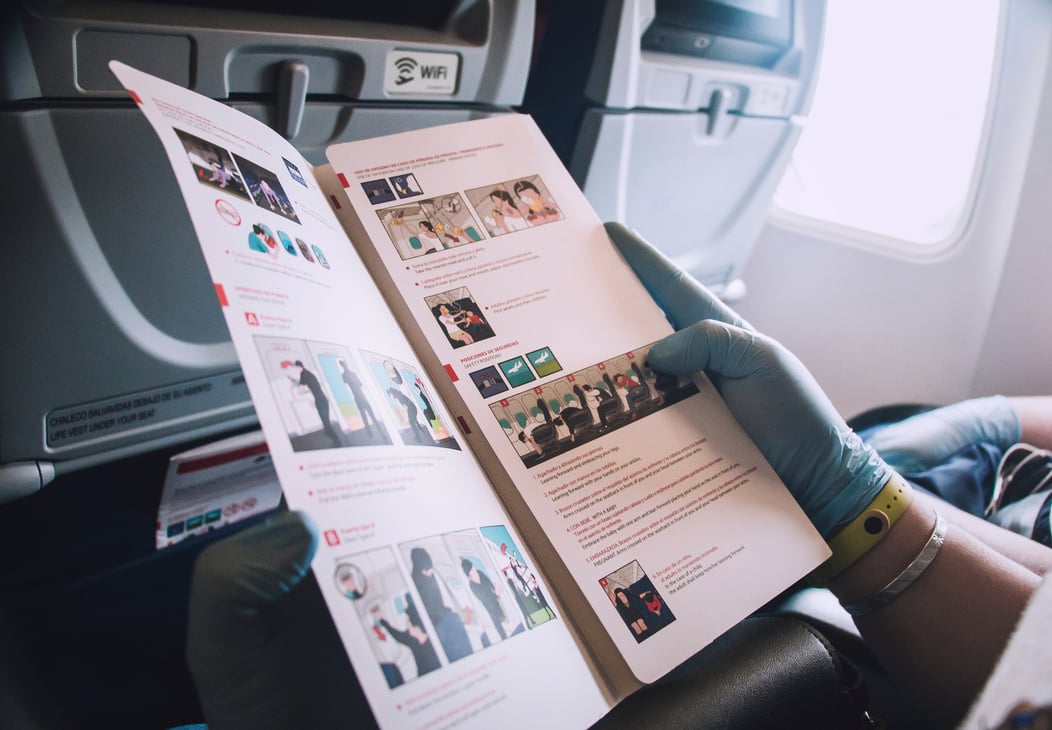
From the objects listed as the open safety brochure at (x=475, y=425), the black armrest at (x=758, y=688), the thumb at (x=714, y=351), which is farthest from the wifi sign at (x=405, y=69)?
the black armrest at (x=758, y=688)

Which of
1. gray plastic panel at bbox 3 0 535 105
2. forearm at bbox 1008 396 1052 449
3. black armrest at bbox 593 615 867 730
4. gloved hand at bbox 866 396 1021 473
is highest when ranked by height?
gray plastic panel at bbox 3 0 535 105

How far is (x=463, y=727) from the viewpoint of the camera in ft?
1.86

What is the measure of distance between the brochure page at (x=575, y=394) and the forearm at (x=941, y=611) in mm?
186

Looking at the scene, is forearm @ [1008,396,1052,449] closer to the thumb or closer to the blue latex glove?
the blue latex glove

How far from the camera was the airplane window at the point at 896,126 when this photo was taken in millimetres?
2043

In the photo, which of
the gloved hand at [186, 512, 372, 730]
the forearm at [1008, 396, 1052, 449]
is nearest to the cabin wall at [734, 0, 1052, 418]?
the forearm at [1008, 396, 1052, 449]

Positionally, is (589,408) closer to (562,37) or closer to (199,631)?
(199,631)

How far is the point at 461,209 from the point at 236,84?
0.38 meters

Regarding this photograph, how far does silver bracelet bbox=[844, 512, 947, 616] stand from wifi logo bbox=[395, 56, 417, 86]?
1.08 metres

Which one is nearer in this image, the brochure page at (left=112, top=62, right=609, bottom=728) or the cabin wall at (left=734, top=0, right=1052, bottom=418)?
the brochure page at (left=112, top=62, right=609, bottom=728)

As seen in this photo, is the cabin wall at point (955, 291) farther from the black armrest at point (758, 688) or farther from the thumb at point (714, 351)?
the black armrest at point (758, 688)

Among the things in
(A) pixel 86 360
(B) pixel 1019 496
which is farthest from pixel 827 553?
(A) pixel 86 360

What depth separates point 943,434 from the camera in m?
1.66

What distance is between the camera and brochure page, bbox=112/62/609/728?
565 millimetres
